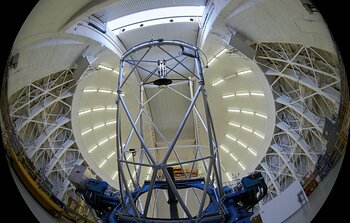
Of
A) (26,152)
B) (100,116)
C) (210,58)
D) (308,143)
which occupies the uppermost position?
(210,58)

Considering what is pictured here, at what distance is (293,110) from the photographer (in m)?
7.77

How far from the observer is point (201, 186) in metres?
7.98

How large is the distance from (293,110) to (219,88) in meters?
2.07

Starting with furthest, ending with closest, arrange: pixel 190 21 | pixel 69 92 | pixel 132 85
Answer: pixel 132 85, pixel 190 21, pixel 69 92

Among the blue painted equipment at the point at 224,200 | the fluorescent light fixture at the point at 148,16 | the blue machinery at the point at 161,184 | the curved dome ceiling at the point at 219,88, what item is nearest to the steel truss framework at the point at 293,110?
the curved dome ceiling at the point at 219,88

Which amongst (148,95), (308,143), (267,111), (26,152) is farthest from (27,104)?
(308,143)

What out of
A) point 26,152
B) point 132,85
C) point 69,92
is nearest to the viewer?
point 26,152

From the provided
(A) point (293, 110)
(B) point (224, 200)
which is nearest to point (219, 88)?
(A) point (293, 110)

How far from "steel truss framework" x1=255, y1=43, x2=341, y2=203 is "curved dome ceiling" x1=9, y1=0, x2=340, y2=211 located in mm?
28

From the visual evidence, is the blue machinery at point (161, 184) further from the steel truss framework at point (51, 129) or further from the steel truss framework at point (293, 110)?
the steel truss framework at point (293, 110)

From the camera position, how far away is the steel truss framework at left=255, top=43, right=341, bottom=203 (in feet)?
22.5

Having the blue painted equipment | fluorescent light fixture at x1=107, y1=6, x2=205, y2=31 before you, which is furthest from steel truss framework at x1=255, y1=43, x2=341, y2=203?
fluorescent light fixture at x1=107, y1=6, x2=205, y2=31

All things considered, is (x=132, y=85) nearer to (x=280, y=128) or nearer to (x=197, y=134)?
(x=197, y=134)

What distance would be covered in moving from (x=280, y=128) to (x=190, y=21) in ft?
12.8
